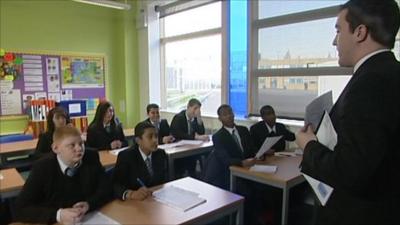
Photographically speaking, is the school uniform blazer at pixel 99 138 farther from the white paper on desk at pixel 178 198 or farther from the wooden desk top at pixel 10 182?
the white paper on desk at pixel 178 198

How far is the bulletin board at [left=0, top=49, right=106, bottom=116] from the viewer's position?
459cm

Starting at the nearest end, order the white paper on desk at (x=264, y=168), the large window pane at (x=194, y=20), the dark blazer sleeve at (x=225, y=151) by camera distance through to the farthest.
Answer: the white paper on desk at (x=264, y=168)
the dark blazer sleeve at (x=225, y=151)
the large window pane at (x=194, y=20)

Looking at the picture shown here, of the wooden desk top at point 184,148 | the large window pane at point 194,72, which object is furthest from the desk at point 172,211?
the large window pane at point 194,72

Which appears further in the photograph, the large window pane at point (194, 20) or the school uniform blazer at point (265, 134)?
the large window pane at point (194, 20)

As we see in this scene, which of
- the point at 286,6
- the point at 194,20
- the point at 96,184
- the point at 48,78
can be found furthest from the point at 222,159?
the point at 48,78

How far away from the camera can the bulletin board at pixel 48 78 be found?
459cm

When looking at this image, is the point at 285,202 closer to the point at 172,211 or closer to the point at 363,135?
the point at 172,211

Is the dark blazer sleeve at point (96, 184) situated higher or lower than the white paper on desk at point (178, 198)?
higher

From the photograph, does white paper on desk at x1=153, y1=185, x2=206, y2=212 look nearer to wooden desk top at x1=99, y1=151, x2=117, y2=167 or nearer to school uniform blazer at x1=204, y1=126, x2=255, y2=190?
school uniform blazer at x1=204, y1=126, x2=255, y2=190

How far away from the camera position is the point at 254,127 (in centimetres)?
373

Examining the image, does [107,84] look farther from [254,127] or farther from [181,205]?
[181,205]

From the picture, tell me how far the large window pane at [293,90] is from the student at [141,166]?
2.13 m

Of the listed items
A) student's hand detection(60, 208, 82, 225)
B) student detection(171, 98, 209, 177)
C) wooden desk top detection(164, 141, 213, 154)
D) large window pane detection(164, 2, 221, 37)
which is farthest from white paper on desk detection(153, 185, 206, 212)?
large window pane detection(164, 2, 221, 37)

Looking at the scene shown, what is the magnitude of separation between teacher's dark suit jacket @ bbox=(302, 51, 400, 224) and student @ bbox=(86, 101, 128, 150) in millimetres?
3035
